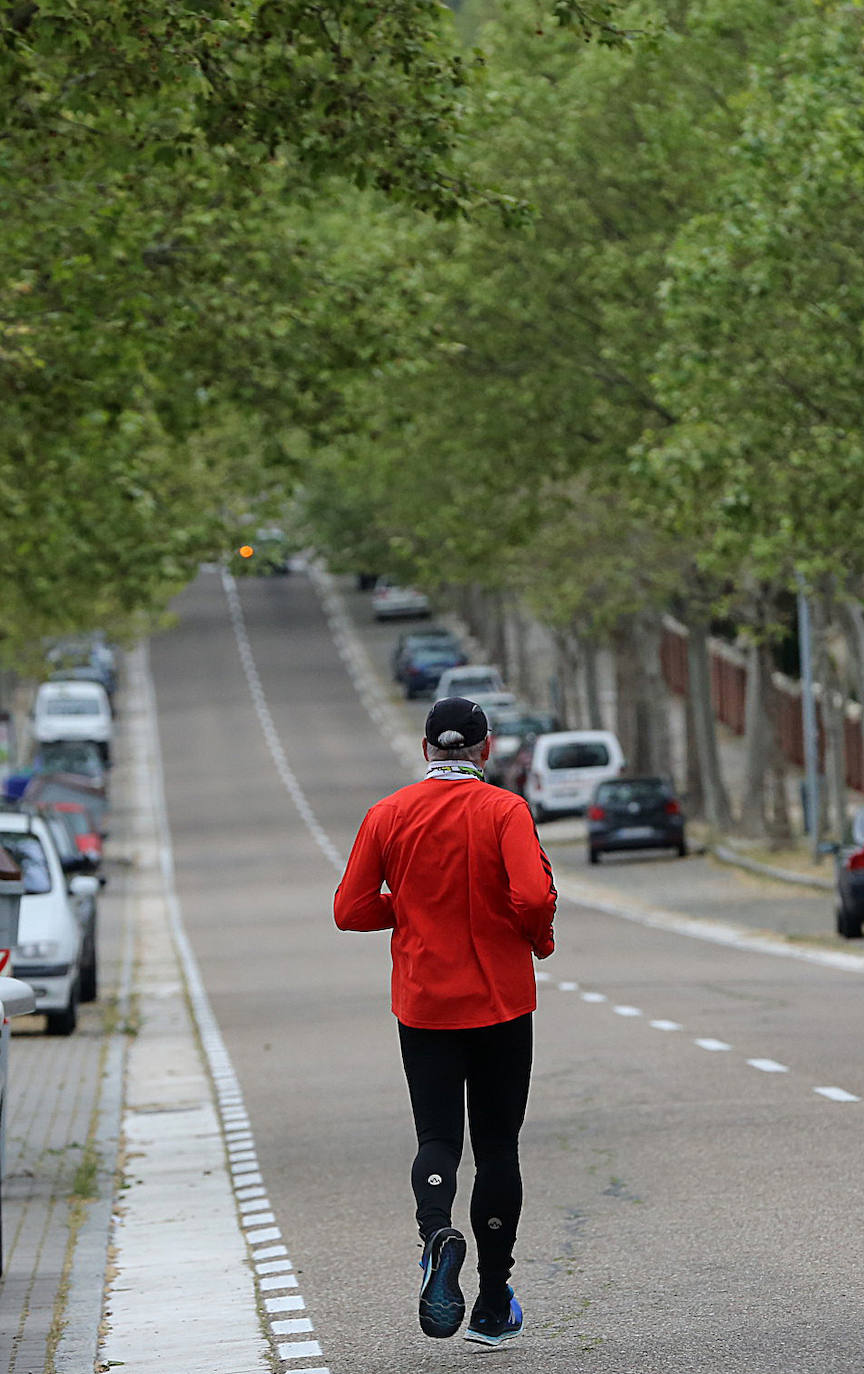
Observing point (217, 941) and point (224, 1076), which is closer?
point (224, 1076)

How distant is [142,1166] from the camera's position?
12.0m

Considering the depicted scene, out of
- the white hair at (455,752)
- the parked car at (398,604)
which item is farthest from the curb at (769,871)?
the parked car at (398,604)

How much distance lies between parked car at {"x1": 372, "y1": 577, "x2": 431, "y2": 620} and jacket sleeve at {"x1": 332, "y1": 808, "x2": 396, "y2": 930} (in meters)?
85.2

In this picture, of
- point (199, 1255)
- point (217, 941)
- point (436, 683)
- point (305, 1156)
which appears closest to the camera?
point (199, 1255)

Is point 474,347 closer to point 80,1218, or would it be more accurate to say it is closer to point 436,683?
point 80,1218

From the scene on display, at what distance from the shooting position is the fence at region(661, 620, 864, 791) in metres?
47.7

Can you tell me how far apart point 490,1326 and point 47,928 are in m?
11.6

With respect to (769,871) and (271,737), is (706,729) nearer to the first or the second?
(769,871)

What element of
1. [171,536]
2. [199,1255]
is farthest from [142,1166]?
[171,536]

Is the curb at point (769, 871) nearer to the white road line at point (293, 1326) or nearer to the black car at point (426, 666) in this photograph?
the white road line at point (293, 1326)

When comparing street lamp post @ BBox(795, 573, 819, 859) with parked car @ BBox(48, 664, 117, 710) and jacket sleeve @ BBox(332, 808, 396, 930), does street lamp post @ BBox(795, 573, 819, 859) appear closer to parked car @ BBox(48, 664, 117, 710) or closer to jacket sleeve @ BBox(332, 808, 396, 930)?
jacket sleeve @ BBox(332, 808, 396, 930)

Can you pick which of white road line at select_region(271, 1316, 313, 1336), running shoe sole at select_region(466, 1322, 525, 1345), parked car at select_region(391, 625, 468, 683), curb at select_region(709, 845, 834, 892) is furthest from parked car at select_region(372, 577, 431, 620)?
running shoe sole at select_region(466, 1322, 525, 1345)

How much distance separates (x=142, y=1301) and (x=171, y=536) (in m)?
23.2

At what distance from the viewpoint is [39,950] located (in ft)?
57.7
